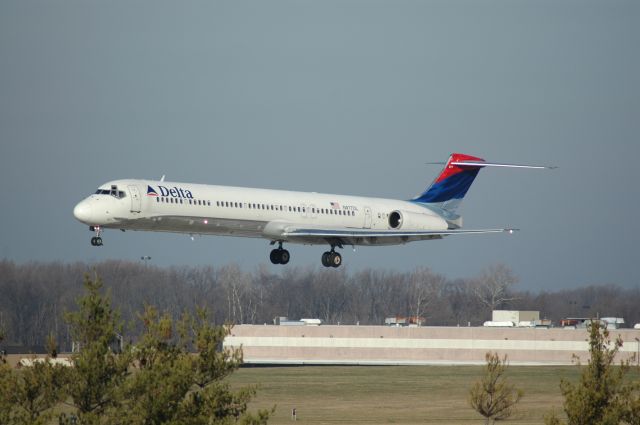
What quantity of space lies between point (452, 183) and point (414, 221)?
4767 mm

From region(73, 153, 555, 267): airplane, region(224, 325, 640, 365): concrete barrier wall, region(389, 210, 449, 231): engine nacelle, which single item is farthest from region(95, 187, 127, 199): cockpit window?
region(224, 325, 640, 365): concrete barrier wall

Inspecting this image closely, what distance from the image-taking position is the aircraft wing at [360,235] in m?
59.8

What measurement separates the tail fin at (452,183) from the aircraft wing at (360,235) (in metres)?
4.36

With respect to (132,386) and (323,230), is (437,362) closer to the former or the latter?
(323,230)

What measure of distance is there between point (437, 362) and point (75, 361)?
69631 mm

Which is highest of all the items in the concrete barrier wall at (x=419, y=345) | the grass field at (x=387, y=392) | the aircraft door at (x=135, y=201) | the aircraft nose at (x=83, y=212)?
the aircraft door at (x=135, y=201)

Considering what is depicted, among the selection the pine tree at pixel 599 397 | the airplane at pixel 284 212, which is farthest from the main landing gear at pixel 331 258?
the pine tree at pixel 599 397

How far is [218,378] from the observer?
128ft

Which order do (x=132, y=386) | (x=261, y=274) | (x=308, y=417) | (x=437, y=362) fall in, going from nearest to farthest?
1. (x=132, y=386)
2. (x=308, y=417)
3. (x=437, y=362)
4. (x=261, y=274)

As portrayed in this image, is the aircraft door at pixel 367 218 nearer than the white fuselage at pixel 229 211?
No

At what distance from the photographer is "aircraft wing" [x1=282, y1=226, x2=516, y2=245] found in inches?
2352

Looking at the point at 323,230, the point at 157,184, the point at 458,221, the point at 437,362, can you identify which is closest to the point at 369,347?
the point at 437,362

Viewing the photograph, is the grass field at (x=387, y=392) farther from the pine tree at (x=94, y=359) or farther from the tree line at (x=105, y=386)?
the pine tree at (x=94, y=359)

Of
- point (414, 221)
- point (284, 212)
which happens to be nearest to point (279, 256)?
point (284, 212)
